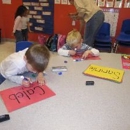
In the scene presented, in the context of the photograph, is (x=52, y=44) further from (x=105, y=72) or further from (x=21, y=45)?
(x=105, y=72)

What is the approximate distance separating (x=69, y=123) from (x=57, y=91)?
0.94ft

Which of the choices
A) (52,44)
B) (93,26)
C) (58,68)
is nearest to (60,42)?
(52,44)

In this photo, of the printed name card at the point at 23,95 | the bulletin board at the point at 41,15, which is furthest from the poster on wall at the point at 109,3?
the printed name card at the point at 23,95

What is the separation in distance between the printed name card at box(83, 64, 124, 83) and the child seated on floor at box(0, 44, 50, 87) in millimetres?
383

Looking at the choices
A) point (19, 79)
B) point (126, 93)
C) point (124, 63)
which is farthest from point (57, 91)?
point (124, 63)

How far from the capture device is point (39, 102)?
911 mm

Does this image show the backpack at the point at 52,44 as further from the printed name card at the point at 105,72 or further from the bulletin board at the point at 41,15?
the bulletin board at the point at 41,15

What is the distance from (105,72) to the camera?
1274 millimetres

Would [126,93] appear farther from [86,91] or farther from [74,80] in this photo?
[74,80]

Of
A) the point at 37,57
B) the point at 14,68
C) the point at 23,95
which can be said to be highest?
the point at 37,57

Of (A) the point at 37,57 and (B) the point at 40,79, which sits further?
(B) the point at 40,79

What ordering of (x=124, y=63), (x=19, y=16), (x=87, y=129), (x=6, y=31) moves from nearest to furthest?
(x=87, y=129)
(x=124, y=63)
(x=19, y=16)
(x=6, y=31)

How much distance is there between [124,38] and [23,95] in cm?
256

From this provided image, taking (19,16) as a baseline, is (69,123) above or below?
below
